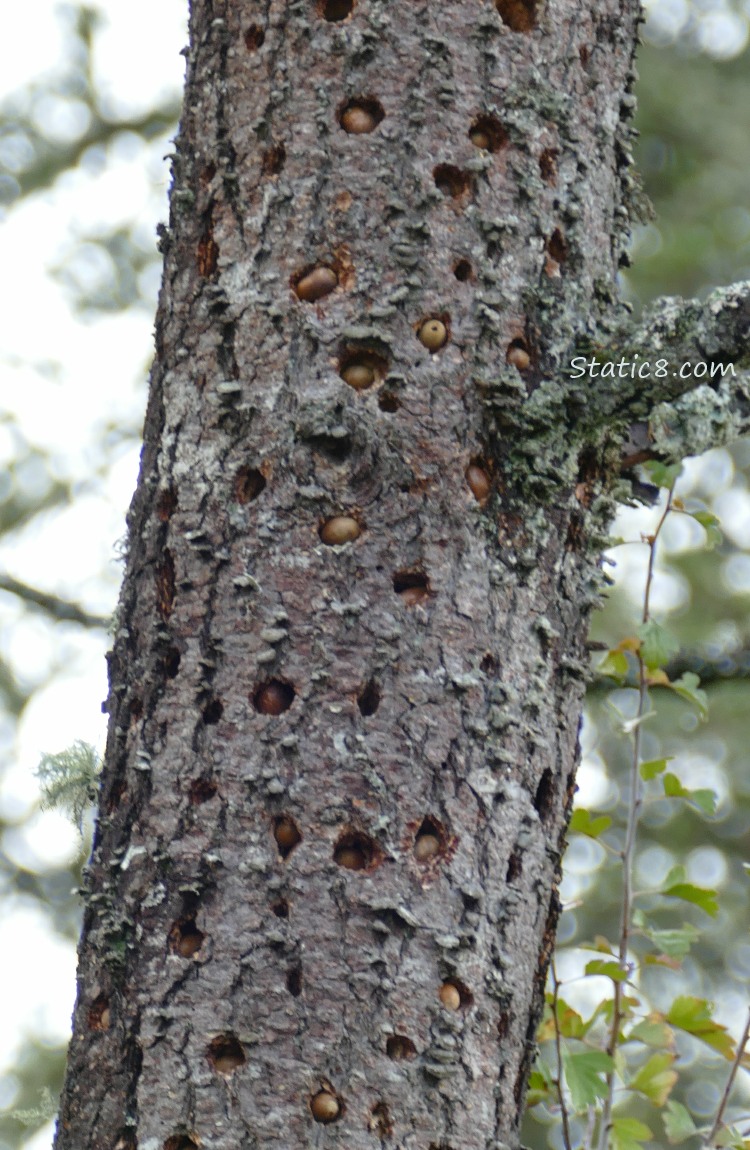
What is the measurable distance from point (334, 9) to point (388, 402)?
487mm

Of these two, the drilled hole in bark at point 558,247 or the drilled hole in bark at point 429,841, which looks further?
the drilled hole in bark at point 558,247

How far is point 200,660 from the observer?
125cm

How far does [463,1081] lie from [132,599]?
22.9 inches

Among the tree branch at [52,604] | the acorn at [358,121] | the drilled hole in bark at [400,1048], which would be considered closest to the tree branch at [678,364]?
the acorn at [358,121]

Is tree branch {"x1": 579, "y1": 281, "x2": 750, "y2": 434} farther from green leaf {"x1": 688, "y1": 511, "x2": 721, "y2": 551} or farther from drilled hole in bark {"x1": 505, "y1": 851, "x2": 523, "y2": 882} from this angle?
drilled hole in bark {"x1": 505, "y1": 851, "x2": 523, "y2": 882}

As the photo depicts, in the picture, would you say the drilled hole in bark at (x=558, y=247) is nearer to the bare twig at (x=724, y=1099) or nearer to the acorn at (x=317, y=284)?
the acorn at (x=317, y=284)

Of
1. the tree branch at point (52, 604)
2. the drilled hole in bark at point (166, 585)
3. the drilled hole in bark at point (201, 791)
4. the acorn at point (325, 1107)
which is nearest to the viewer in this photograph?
the acorn at point (325, 1107)

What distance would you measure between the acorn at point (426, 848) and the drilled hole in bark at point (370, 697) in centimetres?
13

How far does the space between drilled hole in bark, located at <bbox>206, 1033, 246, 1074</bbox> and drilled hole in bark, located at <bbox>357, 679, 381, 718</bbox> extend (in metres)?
0.32

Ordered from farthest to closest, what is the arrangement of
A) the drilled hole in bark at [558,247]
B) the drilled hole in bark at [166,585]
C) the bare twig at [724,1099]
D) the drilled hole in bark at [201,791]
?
the bare twig at [724,1099], the drilled hole in bark at [558,247], the drilled hole in bark at [166,585], the drilled hole in bark at [201,791]

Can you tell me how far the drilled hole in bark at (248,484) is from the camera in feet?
4.20

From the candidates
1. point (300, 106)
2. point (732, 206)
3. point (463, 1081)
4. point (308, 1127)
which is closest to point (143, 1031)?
point (308, 1127)

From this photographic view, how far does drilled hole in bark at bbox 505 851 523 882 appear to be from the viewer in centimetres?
122

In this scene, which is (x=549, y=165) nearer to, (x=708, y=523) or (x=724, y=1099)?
(x=708, y=523)
